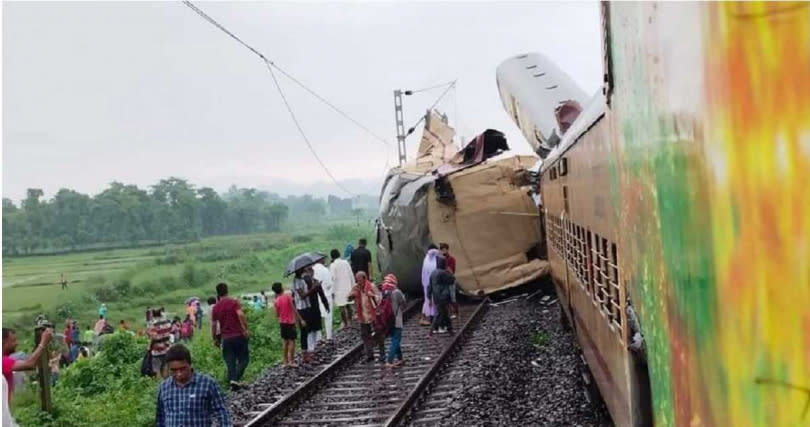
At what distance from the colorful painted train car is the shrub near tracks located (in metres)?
8.86

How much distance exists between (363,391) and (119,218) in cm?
5495

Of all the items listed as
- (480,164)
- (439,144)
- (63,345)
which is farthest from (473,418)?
(439,144)

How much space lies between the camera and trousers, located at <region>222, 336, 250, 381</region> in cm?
1184

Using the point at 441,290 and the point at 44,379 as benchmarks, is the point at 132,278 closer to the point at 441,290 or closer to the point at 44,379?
the point at 441,290

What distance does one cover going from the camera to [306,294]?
13031 millimetres

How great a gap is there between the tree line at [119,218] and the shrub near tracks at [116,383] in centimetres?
3428

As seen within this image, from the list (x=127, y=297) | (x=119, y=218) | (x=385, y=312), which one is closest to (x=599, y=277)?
(x=385, y=312)

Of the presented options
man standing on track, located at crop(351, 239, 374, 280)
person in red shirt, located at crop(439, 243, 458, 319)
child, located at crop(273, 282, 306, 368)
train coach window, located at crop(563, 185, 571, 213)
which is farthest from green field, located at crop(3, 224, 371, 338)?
train coach window, located at crop(563, 185, 571, 213)

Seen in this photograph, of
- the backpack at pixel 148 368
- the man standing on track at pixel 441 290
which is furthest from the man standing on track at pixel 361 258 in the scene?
the backpack at pixel 148 368

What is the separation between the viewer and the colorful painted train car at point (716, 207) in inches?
55.6

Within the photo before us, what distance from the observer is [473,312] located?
17.5m

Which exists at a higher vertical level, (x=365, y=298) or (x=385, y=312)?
(x=365, y=298)

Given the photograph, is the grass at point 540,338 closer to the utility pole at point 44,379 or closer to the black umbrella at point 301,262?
the black umbrella at point 301,262

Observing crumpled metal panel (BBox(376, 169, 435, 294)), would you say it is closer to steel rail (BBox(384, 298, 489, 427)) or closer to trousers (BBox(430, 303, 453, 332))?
steel rail (BBox(384, 298, 489, 427))
